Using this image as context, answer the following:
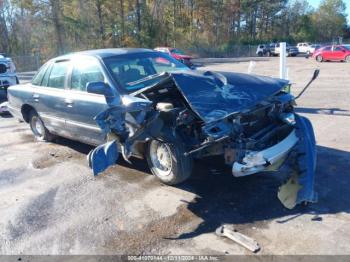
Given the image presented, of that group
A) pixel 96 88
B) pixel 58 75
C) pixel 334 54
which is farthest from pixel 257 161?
pixel 334 54

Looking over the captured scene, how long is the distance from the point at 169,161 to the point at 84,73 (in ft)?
6.74

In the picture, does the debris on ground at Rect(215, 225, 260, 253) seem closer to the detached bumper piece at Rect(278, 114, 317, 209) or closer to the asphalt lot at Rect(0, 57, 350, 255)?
the asphalt lot at Rect(0, 57, 350, 255)

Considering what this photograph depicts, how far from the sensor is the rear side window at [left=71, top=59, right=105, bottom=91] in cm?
499

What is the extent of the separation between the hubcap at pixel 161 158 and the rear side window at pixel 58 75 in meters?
2.23

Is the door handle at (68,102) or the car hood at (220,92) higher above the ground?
the car hood at (220,92)

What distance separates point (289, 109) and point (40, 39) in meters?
39.6

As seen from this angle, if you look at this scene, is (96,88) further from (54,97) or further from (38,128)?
(38,128)

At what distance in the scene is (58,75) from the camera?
592 centimetres

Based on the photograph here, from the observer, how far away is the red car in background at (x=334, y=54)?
27953mm

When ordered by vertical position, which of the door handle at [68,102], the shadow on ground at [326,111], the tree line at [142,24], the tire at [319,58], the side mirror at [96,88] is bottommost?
the shadow on ground at [326,111]

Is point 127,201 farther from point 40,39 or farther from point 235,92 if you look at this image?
point 40,39

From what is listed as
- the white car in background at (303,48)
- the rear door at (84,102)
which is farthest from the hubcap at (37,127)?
the white car in background at (303,48)

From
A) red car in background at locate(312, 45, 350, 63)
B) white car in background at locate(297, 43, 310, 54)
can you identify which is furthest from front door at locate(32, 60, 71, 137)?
white car in background at locate(297, 43, 310, 54)

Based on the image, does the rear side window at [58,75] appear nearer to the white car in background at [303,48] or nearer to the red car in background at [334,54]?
the red car in background at [334,54]
